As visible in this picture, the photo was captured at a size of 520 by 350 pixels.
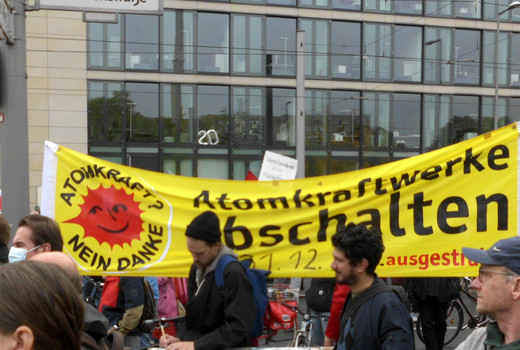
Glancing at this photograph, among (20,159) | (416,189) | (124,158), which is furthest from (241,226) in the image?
(124,158)

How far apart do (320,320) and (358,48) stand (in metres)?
20.6

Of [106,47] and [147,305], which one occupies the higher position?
[106,47]

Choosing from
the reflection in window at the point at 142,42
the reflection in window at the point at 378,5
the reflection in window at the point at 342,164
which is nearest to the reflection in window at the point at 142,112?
the reflection in window at the point at 142,42

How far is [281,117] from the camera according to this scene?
25.0m

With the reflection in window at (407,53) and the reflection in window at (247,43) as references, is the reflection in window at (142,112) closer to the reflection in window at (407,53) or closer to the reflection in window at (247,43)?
the reflection in window at (247,43)

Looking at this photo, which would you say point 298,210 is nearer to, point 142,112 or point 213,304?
point 213,304

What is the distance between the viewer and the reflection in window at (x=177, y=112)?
23.8 metres

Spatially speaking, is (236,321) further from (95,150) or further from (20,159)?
(95,150)

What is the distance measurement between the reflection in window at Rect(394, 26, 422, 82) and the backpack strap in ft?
77.6

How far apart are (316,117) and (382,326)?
2260 centimetres

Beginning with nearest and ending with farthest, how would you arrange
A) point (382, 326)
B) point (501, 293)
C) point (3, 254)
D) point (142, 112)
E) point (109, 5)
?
point (501, 293)
point (382, 326)
point (3, 254)
point (109, 5)
point (142, 112)

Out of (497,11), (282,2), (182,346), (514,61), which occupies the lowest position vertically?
(182,346)

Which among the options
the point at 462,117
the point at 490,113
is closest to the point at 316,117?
the point at 462,117

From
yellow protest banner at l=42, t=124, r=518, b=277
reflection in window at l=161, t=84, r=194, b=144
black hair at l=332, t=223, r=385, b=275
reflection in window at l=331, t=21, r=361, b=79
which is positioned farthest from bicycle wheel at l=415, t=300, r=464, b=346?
reflection in window at l=331, t=21, r=361, b=79
